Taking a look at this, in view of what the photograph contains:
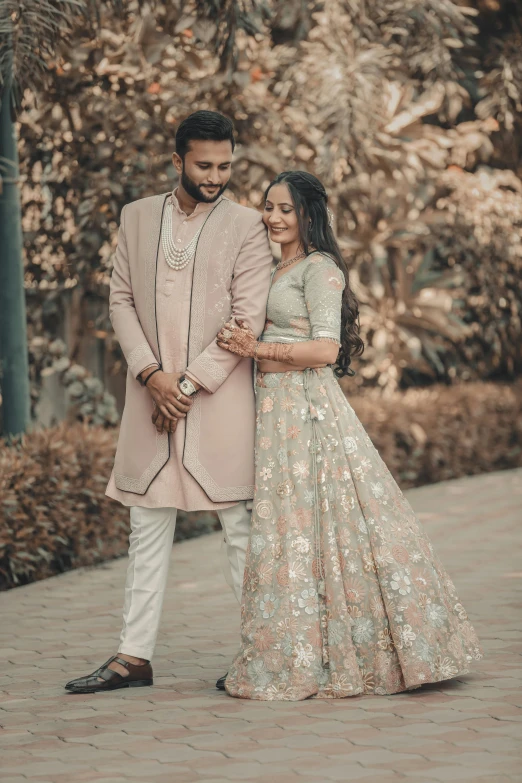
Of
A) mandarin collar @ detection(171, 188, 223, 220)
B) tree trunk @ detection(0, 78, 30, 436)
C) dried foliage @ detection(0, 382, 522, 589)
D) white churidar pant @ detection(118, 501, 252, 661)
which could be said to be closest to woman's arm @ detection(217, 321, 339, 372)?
mandarin collar @ detection(171, 188, 223, 220)

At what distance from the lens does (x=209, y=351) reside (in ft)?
14.5

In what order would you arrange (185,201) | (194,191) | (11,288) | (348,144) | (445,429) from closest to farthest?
(194,191)
(185,201)
(11,288)
(348,144)
(445,429)

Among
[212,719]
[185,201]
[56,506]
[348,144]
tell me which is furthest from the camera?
[348,144]

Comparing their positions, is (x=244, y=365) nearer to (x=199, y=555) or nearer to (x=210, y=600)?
(x=210, y=600)

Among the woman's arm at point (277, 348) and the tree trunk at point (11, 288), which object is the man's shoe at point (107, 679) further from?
the tree trunk at point (11, 288)

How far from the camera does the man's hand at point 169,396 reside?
14.5 feet

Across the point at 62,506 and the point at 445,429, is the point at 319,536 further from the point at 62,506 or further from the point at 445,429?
the point at 445,429

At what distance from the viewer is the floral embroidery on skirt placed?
14.2 ft

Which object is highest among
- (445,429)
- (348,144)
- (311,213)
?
(348,144)

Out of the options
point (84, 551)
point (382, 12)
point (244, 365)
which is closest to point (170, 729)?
point (244, 365)

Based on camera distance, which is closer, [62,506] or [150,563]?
[150,563]

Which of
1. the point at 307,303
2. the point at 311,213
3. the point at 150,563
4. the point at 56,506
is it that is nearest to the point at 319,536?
the point at 150,563

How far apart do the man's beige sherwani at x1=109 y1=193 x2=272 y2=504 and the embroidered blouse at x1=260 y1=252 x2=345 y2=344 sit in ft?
→ 0.23

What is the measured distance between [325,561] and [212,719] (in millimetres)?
662
